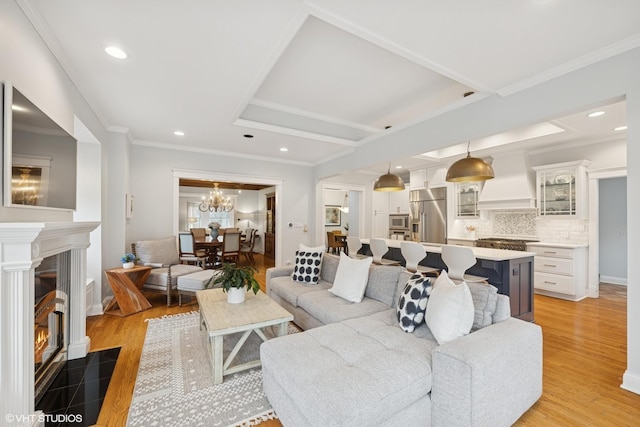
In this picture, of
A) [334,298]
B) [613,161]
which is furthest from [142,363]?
[613,161]

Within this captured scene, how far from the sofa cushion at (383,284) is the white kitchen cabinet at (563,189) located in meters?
3.95

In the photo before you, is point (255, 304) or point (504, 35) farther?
point (255, 304)

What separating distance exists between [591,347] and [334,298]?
8.61 ft

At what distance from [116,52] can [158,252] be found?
3.04 metres

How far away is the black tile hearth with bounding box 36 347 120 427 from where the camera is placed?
1.81 metres

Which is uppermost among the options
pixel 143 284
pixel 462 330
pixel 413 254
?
pixel 413 254

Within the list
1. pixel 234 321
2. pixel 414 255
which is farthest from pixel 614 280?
pixel 234 321

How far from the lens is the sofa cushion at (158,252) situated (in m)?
4.27

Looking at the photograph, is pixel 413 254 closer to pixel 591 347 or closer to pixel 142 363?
pixel 591 347

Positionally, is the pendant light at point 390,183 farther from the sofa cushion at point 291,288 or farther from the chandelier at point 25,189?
the chandelier at point 25,189

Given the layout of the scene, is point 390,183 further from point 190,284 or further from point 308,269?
point 190,284

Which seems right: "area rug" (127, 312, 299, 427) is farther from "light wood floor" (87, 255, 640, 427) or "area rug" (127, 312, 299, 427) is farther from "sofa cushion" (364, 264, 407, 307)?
"sofa cushion" (364, 264, 407, 307)

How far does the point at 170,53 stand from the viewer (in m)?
2.26

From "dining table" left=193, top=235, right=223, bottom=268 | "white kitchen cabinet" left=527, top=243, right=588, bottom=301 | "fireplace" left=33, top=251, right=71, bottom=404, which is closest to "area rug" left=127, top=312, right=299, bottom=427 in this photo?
"fireplace" left=33, top=251, right=71, bottom=404
